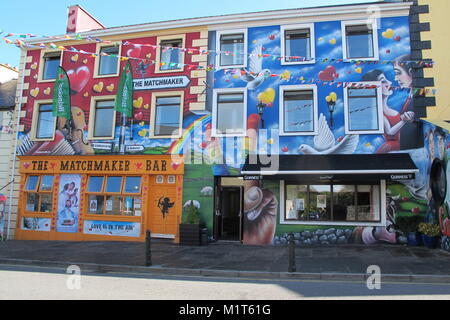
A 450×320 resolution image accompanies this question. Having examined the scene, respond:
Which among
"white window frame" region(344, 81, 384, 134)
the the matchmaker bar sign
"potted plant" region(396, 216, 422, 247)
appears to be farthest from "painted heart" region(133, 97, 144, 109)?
"potted plant" region(396, 216, 422, 247)

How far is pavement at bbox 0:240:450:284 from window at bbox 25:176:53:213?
224 cm

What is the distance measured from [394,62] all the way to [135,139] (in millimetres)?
10104

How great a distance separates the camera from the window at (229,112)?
524 inches

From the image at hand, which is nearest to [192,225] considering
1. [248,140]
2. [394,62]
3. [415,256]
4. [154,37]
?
[248,140]

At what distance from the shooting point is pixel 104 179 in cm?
1427

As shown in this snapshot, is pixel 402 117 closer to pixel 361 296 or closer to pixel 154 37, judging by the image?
pixel 361 296

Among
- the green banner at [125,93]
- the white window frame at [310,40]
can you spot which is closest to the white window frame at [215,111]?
the white window frame at [310,40]

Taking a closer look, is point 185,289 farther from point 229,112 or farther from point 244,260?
point 229,112

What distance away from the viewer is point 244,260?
9.70 meters

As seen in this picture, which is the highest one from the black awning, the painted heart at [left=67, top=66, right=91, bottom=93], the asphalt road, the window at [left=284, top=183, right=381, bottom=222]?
the painted heart at [left=67, top=66, right=91, bottom=93]

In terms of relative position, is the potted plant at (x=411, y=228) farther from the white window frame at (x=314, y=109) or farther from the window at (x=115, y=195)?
the window at (x=115, y=195)

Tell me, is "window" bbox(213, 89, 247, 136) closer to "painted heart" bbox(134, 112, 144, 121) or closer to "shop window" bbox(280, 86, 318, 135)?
"shop window" bbox(280, 86, 318, 135)

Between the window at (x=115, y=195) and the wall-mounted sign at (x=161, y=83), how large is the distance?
372cm

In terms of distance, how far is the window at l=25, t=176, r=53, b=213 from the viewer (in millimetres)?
14758
